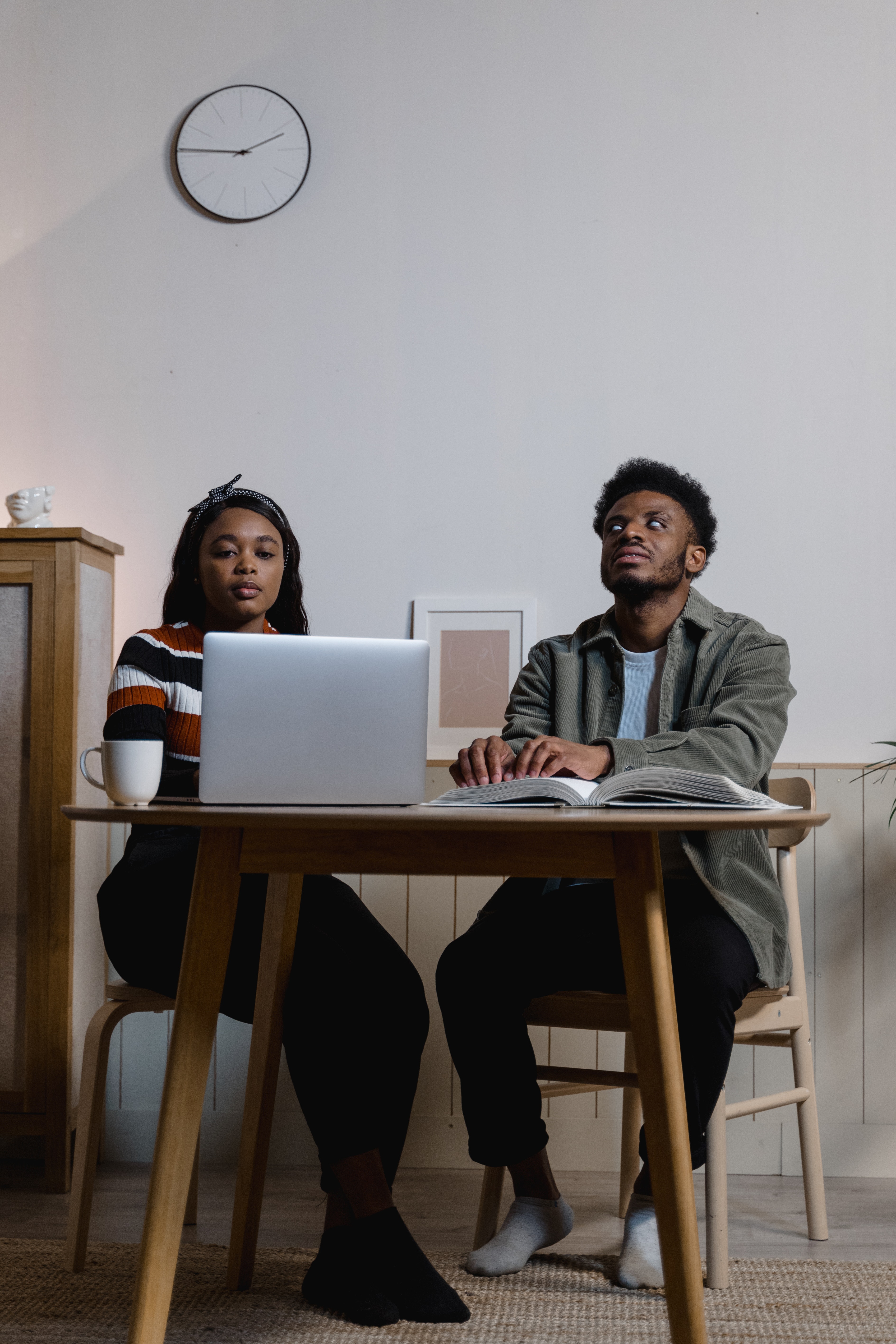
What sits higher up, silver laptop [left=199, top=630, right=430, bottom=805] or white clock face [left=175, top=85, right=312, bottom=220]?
white clock face [left=175, top=85, right=312, bottom=220]

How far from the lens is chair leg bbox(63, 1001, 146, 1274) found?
171 centimetres

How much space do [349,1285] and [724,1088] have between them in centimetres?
66

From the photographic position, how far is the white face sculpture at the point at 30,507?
241cm

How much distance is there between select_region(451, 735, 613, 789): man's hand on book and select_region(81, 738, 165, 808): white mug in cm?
48

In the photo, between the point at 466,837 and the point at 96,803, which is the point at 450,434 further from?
the point at 466,837

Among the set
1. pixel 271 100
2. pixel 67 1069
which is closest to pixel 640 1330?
pixel 67 1069

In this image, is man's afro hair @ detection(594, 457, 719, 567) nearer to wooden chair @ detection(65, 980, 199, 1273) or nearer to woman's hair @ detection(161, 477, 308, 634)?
woman's hair @ detection(161, 477, 308, 634)

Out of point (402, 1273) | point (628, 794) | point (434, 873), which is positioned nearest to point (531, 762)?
point (628, 794)

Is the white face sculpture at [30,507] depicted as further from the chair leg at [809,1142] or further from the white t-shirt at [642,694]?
the chair leg at [809,1142]

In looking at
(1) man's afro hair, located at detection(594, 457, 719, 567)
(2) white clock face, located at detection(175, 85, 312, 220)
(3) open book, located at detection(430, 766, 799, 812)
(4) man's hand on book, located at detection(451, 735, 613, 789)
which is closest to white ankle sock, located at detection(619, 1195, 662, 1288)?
(4) man's hand on book, located at detection(451, 735, 613, 789)

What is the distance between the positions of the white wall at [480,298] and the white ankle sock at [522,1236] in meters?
1.10

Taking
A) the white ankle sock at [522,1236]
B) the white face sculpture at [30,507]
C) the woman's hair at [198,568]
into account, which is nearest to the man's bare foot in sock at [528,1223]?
the white ankle sock at [522,1236]

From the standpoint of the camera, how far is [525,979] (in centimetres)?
169

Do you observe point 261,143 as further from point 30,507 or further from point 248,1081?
point 248,1081
